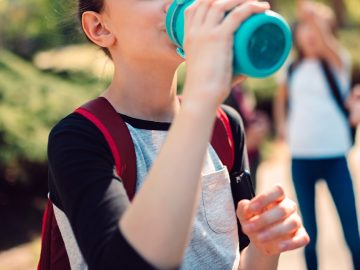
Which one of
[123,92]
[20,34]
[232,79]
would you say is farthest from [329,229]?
[20,34]

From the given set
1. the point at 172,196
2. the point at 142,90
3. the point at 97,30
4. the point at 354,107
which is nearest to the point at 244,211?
the point at 172,196

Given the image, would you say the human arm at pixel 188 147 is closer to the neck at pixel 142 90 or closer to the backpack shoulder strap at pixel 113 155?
the backpack shoulder strap at pixel 113 155

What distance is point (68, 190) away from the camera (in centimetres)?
120

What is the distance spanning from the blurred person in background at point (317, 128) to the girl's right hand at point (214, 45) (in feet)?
9.45

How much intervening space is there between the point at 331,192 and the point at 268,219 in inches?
107

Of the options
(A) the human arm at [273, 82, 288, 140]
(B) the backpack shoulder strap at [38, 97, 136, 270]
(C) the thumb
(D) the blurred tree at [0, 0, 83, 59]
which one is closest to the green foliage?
(D) the blurred tree at [0, 0, 83, 59]

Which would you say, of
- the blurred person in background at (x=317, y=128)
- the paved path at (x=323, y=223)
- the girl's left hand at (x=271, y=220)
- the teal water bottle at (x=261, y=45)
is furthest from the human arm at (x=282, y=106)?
the teal water bottle at (x=261, y=45)

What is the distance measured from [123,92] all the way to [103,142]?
272mm

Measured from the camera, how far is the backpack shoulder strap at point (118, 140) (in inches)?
52.2

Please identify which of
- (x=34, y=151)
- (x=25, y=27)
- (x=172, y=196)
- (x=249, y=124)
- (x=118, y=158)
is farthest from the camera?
(x=25, y=27)

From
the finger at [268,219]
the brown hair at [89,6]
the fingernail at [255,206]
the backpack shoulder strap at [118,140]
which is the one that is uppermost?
the brown hair at [89,6]

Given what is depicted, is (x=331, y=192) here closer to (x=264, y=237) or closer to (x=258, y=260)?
(x=258, y=260)

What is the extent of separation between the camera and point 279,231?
4.00 feet

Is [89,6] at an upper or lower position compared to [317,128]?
upper
